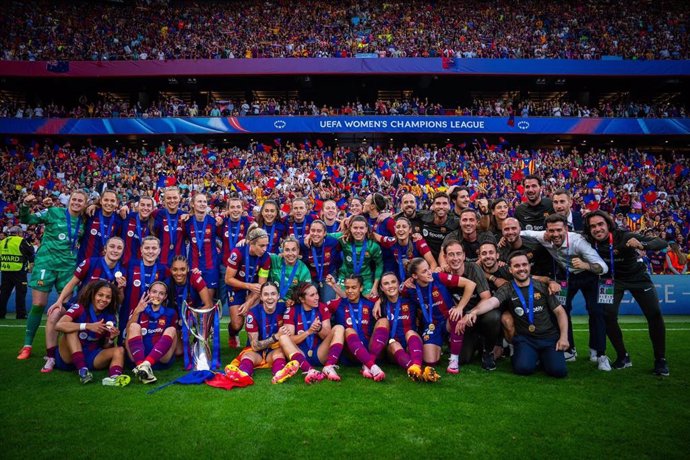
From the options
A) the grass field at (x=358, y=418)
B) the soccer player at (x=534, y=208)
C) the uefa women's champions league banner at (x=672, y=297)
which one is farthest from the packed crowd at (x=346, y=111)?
the grass field at (x=358, y=418)

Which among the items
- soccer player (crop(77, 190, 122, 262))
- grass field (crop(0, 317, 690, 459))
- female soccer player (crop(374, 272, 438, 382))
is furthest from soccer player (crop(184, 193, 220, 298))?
female soccer player (crop(374, 272, 438, 382))

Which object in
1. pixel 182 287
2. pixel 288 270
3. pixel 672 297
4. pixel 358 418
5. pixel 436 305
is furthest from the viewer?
pixel 672 297

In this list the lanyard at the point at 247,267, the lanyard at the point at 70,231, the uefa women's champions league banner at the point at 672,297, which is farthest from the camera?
the uefa women's champions league banner at the point at 672,297

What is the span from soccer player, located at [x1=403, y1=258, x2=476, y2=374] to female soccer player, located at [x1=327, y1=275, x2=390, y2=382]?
52 centimetres

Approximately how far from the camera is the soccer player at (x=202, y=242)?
6.36 meters

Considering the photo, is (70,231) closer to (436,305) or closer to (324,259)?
(324,259)

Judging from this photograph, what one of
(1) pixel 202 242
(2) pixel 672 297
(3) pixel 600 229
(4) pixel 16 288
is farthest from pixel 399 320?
(4) pixel 16 288

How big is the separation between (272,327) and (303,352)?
491 millimetres

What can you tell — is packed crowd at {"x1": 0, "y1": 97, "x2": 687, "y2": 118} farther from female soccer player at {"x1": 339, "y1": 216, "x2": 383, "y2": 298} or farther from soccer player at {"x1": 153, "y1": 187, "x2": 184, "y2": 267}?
female soccer player at {"x1": 339, "y1": 216, "x2": 383, "y2": 298}

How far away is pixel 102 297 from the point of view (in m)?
4.92

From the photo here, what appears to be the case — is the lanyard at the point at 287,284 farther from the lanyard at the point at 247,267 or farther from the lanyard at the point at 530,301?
the lanyard at the point at 530,301

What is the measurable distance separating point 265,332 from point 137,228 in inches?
104

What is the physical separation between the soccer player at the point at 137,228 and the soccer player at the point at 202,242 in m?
0.54

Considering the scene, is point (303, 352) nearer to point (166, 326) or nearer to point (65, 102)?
point (166, 326)
